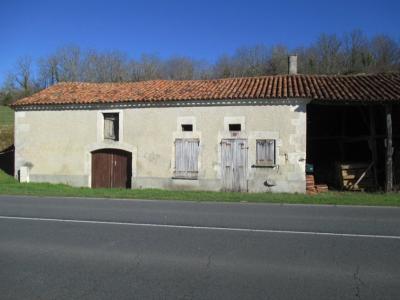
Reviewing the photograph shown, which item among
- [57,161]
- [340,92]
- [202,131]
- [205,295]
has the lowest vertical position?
[205,295]

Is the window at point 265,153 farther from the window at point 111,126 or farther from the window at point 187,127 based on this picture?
the window at point 111,126

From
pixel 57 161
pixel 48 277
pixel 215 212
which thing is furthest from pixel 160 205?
pixel 57 161

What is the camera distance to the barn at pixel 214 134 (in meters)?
17.5

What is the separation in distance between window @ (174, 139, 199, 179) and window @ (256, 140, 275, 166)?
2.69 metres

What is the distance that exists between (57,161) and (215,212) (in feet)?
38.7

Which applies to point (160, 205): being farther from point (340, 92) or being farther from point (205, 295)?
point (340, 92)

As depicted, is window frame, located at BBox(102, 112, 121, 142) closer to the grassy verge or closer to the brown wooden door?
the brown wooden door

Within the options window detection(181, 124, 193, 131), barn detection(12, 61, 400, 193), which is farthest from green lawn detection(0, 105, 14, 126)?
window detection(181, 124, 193, 131)

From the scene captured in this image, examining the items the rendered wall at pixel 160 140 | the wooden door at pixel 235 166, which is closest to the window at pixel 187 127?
the rendered wall at pixel 160 140

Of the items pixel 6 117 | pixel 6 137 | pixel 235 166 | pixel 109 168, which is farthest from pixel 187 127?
pixel 6 117

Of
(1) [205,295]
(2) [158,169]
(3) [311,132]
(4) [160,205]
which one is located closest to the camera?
(1) [205,295]

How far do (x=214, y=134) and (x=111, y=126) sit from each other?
5.14 meters

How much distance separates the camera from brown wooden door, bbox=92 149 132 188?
65.2 ft

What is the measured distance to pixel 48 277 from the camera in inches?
205
